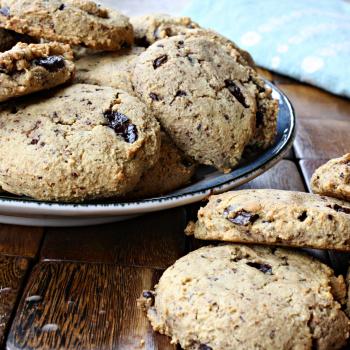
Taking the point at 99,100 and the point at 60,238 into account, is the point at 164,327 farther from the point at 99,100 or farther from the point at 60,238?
the point at 99,100

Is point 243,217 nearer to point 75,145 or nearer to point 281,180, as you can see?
point 75,145

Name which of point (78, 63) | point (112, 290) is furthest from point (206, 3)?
point (112, 290)

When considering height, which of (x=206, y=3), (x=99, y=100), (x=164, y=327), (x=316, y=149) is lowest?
(x=206, y=3)

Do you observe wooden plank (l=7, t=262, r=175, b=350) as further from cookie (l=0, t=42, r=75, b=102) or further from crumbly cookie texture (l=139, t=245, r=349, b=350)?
cookie (l=0, t=42, r=75, b=102)

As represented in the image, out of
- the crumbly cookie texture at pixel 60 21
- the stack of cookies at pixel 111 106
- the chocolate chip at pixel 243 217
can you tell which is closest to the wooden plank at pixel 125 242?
the stack of cookies at pixel 111 106

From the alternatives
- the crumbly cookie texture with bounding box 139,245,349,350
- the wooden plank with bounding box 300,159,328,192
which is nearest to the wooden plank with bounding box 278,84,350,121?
the wooden plank with bounding box 300,159,328,192

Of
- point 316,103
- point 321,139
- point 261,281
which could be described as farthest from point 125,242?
point 316,103
